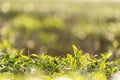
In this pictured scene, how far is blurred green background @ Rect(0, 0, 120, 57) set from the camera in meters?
7.41

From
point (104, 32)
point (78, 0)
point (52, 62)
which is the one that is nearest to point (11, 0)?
point (78, 0)

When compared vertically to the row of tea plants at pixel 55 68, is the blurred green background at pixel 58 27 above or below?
above

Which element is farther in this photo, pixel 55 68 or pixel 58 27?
pixel 58 27

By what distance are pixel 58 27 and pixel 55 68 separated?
529 centimetres

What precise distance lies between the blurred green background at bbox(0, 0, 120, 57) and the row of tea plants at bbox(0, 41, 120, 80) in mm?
4096

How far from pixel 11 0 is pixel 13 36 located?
290 centimetres

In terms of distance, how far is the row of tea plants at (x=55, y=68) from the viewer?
232 cm

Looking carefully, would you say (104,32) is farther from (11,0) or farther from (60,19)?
(11,0)

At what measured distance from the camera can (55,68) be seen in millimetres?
2508

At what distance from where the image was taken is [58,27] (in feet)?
25.5

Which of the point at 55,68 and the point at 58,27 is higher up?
the point at 58,27

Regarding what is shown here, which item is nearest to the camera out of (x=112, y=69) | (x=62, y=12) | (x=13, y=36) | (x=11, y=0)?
(x=112, y=69)

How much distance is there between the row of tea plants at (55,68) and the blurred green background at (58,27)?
410 centimetres

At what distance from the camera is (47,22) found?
26.3ft
